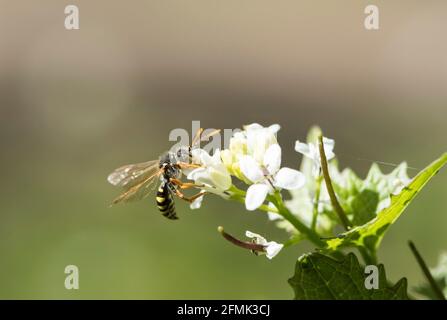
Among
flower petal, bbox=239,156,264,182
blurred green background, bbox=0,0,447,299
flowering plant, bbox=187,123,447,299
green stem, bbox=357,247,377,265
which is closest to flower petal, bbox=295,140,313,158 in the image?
flowering plant, bbox=187,123,447,299

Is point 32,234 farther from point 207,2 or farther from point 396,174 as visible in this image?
point 207,2

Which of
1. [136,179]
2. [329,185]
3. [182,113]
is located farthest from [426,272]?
[182,113]

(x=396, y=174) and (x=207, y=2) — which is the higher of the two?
(x=207, y=2)

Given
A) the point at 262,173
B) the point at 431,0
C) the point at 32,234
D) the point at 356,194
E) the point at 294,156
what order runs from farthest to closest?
A: the point at 431,0 < the point at 294,156 < the point at 32,234 < the point at 356,194 < the point at 262,173

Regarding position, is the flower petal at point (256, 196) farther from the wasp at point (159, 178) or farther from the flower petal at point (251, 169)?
the wasp at point (159, 178)

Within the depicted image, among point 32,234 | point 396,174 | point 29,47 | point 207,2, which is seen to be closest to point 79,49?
point 29,47

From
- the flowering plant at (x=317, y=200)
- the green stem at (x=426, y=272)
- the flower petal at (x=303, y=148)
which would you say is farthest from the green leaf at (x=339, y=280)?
the flower petal at (x=303, y=148)

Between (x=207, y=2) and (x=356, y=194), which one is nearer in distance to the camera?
(x=356, y=194)

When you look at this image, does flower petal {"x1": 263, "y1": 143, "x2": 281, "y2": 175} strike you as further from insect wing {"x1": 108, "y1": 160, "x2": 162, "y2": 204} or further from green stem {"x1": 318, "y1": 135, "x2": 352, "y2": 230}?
insect wing {"x1": 108, "y1": 160, "x2": 162, "y2": 204}
